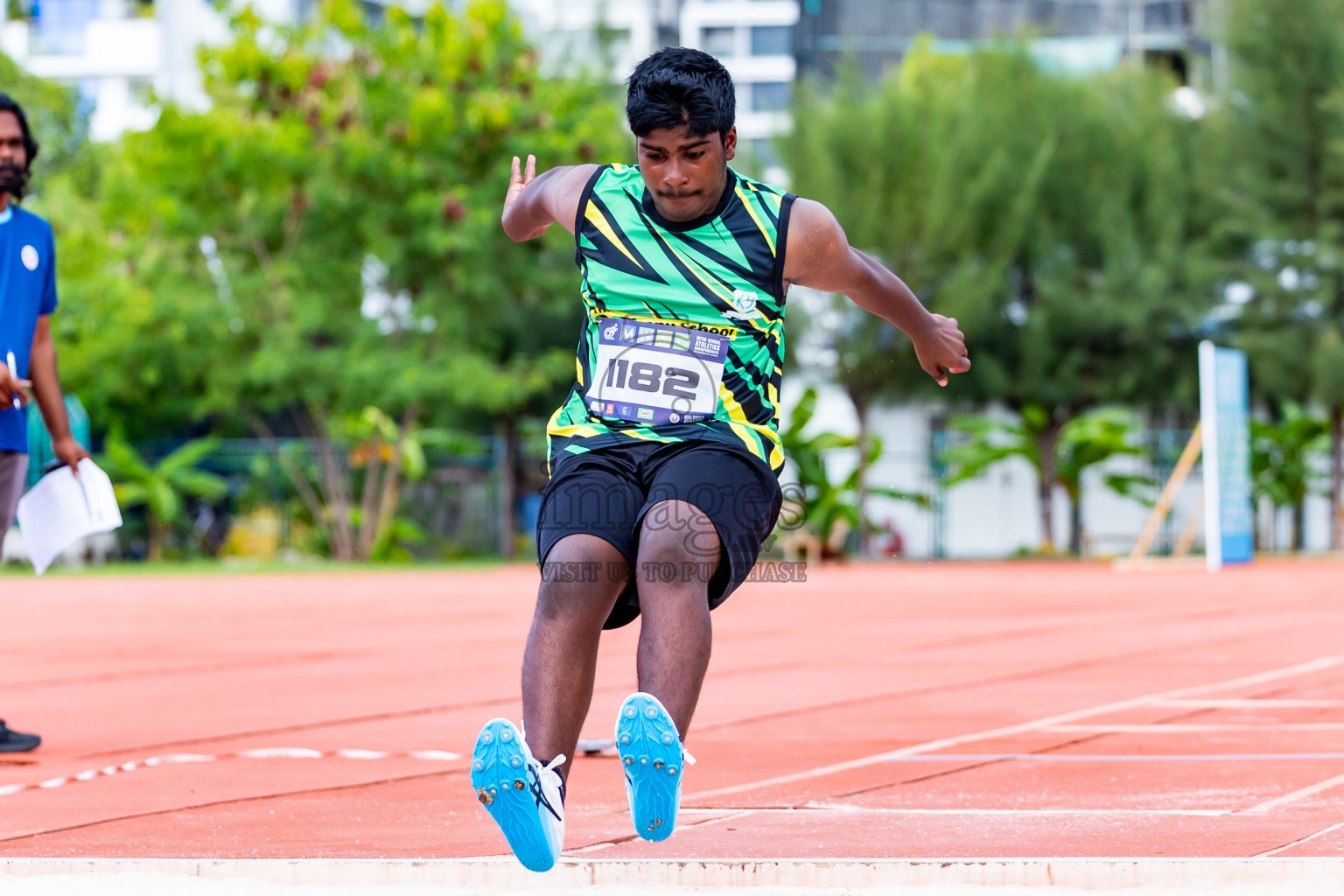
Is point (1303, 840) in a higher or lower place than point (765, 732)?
higher

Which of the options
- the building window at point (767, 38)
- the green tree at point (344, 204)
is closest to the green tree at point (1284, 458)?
A: the green tree at point (344, 204)

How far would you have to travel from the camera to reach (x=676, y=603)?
10.5 ft

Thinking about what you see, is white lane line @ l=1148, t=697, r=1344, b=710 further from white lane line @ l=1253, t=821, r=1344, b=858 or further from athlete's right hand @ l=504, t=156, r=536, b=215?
athlete's right hand @ l=504, t=156, r=536, b=215

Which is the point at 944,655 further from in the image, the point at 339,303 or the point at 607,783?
the point at 339,303

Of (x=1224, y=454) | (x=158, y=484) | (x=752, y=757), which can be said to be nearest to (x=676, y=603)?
(x=752, y=757)

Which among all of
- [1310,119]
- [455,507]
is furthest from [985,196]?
[455,507]

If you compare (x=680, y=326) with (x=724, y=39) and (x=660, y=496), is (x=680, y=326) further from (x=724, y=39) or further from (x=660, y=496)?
(x=724, y=39)

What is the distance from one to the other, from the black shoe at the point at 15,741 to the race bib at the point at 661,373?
9.29ft

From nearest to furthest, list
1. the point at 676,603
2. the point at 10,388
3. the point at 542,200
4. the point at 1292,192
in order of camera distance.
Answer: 1. the point at 676,603
2. the point at 542,200
3. the point at 10,388
4. the point at 1292,192

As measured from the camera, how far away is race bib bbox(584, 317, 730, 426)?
3.35m

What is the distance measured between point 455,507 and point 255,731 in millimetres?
21175

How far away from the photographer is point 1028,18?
4681cm

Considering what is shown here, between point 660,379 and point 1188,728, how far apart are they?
3.27 m

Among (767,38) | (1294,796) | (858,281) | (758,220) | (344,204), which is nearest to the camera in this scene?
(758,220)
